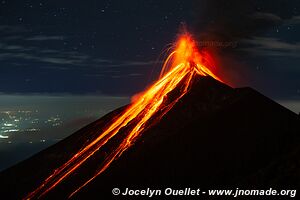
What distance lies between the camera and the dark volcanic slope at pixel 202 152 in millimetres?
→ 29359

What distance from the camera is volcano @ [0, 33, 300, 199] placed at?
96.7ft

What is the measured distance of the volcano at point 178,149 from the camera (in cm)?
2948

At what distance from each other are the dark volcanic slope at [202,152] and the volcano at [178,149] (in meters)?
0.07

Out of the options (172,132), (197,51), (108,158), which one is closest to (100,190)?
(108,158)

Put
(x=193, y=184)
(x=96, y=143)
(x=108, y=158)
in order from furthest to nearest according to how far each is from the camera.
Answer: (x=96, y=143), (x=108, y=158), (x=193, y=184)

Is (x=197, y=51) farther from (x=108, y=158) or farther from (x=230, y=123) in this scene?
(x=108, y=158)

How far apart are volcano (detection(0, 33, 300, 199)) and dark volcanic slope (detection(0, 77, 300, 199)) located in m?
0.07

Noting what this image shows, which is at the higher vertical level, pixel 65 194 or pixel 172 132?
pixel 172 132

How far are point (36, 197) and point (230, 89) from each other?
68.9 ft

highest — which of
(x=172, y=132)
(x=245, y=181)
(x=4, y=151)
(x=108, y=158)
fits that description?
(x=4, y=151)

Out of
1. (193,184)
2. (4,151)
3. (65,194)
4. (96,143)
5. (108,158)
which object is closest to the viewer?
(193,184)

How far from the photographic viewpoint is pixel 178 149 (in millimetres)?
32906

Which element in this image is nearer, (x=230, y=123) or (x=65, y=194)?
(x=65, y=194)

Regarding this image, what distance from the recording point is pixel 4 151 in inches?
7717
